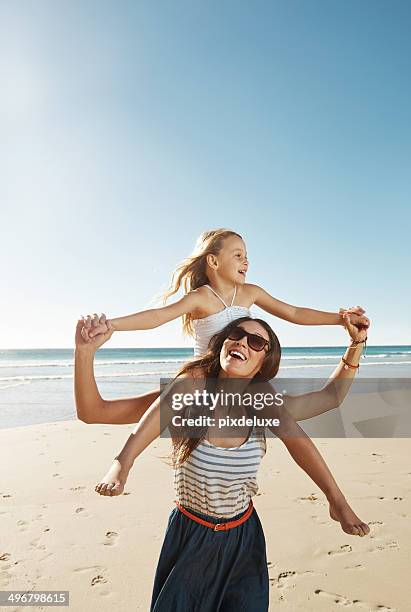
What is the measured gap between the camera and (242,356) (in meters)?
2.37

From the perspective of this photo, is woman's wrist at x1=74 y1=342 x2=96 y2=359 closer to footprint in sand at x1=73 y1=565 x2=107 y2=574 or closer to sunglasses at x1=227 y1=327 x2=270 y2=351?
sunglasses at x1=227 y1=327 x2=270 y2=351

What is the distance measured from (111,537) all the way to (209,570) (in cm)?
279

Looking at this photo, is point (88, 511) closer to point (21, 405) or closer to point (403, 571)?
point (403, 571)

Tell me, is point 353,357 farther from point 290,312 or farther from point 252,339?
point 290,312

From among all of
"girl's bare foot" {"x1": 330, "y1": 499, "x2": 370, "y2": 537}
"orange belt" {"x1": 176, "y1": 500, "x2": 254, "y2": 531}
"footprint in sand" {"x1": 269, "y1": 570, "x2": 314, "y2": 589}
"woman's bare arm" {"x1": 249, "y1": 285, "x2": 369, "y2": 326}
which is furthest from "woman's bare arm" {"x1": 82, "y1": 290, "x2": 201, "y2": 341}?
"footprint in sand" {"x1": 269, "y1": 570, "x2": 314, "y2": 589}

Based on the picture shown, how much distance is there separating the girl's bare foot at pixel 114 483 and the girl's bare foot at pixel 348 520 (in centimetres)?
96

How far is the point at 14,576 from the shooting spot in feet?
12.9

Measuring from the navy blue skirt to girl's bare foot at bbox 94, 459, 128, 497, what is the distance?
311 millimetres

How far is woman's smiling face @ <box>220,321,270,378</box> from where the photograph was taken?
2365 mm

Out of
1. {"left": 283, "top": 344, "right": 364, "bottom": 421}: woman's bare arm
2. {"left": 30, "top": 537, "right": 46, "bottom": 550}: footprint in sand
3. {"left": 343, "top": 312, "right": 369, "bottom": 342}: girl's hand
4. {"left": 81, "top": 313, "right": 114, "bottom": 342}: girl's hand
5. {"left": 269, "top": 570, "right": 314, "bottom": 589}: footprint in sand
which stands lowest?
{"left": 269, "top": 570, "right": 314, "bottom": 589}: footprint in sand

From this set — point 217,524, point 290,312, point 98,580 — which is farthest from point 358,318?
point 98,580

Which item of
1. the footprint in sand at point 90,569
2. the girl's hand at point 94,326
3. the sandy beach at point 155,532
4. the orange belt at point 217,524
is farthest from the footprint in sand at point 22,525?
the girl's hand at point 94,326

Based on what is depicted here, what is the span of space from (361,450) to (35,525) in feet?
17.0

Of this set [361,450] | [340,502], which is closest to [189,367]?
[340,502]
